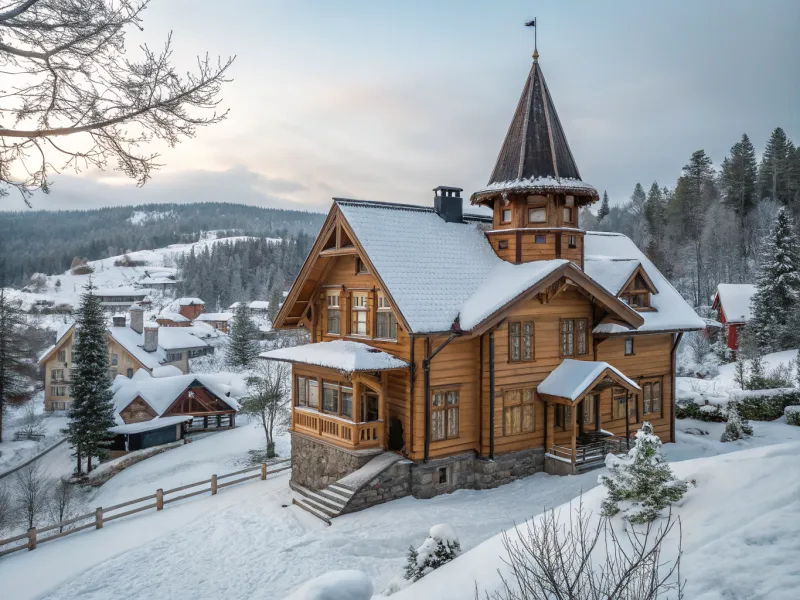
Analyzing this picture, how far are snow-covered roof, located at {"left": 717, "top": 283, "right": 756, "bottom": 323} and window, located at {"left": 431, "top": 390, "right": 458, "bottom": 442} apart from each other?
34135 mm

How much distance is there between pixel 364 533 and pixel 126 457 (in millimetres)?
25916

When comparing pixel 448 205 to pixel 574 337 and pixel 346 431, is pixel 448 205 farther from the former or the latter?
pixel 346 431

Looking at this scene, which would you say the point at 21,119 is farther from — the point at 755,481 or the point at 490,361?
the point at 490,361

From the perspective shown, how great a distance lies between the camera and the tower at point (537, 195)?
63.1 ft

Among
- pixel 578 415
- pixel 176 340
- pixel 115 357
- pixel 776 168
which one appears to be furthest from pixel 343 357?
pixel 776 168

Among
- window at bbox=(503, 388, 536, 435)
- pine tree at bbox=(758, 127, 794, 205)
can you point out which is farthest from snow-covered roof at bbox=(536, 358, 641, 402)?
pine tree at bbox=(758, 127, 794, 205)

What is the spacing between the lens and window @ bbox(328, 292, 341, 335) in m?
20.0

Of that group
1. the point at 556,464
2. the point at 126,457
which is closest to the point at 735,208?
the point at 556,464

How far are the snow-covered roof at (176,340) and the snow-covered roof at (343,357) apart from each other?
41.6 metres

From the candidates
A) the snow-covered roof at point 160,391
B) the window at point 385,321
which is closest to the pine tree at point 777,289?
the window at point 385,321

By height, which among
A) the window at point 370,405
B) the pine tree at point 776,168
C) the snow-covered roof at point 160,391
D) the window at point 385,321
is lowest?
the snow-covered roof at point 160,391

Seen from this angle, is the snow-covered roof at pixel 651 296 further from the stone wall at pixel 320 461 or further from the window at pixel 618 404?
the stone wall at pixel 320 461

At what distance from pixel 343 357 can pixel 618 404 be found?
11445 millimetres

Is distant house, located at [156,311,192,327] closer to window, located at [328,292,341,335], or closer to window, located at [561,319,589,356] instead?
window, located at [328,292,341,335]
